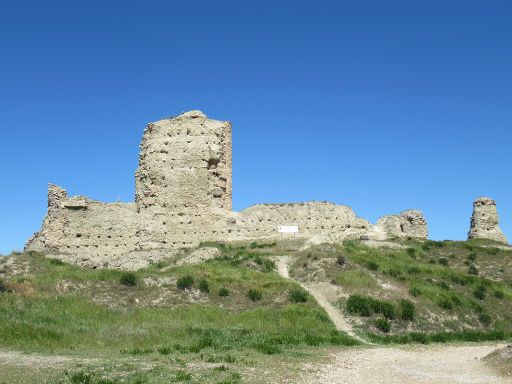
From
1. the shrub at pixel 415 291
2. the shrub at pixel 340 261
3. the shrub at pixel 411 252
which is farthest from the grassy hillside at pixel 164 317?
the shrub at pixel 411 252

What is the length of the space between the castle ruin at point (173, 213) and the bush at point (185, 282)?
9122 millimetres

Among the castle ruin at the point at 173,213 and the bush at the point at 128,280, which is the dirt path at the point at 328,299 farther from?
the castle ruin at the point at 173,213

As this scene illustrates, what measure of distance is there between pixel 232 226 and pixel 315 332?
20.1 metres

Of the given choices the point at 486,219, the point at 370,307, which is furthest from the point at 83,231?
the point at 486,219

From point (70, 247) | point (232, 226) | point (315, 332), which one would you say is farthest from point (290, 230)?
point (315, 332)

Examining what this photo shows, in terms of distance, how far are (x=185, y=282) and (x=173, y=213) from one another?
1224 centimetres

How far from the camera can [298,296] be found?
25734 mm

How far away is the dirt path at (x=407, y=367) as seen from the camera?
13.1m

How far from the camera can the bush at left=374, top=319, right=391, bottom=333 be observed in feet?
76.4

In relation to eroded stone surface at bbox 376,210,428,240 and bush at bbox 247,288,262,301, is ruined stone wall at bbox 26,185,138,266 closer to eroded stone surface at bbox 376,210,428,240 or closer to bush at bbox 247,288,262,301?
bush at bbox 247,288,262,301

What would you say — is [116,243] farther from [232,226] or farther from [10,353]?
[10,353]

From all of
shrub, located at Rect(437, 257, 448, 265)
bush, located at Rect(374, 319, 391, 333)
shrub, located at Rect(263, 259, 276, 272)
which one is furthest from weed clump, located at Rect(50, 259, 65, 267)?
shrub, located at Rect(437, 257, 448, 265)

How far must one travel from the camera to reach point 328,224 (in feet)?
139

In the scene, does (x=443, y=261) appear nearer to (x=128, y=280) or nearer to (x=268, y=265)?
(x=268, y=265)
